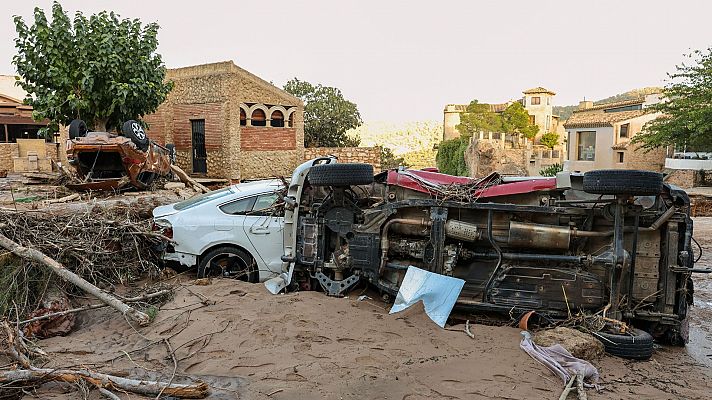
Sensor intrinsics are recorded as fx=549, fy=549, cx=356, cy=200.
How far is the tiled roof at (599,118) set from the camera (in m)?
40.3

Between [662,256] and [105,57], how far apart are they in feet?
52.3

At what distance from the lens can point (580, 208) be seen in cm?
588

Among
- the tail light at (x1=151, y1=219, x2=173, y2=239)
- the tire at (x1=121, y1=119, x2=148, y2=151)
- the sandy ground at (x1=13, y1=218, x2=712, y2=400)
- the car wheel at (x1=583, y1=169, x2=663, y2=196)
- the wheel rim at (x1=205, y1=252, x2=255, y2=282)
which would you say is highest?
the tire at (x1=121, y1=119, x2=148, y2=151)

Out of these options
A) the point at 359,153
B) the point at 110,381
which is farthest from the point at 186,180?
the point at 110,381

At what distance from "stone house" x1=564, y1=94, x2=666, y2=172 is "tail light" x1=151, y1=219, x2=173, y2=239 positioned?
36.2 meters

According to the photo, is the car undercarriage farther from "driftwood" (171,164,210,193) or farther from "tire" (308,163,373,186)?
"driftwood" (171,164,210,193)

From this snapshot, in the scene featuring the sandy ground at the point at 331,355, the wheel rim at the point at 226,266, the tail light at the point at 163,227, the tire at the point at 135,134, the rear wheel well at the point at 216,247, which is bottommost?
the sandy ground at the point at 331,355

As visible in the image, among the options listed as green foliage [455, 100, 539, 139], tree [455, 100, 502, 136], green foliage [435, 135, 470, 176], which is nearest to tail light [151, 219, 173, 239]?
green foliage [435, 135, 470, 176]

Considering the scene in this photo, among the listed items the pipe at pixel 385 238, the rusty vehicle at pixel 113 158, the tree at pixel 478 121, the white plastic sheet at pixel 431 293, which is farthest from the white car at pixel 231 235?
the tree at pixel 478 121

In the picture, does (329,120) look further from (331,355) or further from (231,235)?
(331,355)

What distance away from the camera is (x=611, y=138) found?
40.2 metres

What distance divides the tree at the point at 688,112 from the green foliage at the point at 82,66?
25.5m

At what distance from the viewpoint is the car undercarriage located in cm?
571

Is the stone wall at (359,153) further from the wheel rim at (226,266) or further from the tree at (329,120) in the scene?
the wheel rim at (226,266)
